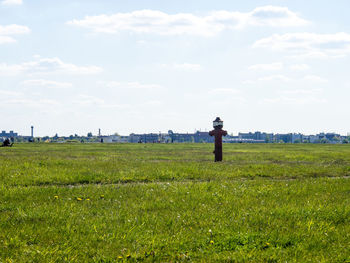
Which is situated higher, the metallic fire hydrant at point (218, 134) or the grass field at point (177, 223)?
the metallic fire hydrant at point (218, 134)

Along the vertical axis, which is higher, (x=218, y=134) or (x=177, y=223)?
(x=218, y=134)

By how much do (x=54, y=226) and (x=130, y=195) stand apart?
149 inches

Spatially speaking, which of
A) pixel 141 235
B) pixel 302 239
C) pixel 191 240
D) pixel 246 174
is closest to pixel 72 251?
pixel 141 235

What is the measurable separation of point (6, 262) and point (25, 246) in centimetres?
73

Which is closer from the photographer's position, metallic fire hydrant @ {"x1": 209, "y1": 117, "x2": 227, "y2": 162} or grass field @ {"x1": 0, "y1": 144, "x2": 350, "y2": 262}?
grass field @ {"x1": 0, "y1": 144, "x2": 350, "y2": 262}

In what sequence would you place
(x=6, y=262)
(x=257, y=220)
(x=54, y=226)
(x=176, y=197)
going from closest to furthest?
1. (x=6, y=262)
2. (x=54, y=226)
3. (x=257, y=220)
4. (x=176, y=197)

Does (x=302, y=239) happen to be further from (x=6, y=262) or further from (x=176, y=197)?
(x=6, y=262)

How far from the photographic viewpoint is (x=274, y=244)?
Answer: 7145 mm

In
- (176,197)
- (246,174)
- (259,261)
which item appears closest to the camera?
(259,261)

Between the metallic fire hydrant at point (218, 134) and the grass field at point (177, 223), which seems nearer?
the grass field at point (177, 223)

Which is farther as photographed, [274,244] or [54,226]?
[54,226]

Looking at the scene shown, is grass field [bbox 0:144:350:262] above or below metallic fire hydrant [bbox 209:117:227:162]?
below

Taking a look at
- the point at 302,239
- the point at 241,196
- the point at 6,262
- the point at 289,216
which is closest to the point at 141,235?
the point at 6,262

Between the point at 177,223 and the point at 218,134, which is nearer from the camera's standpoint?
the point at 177,223
